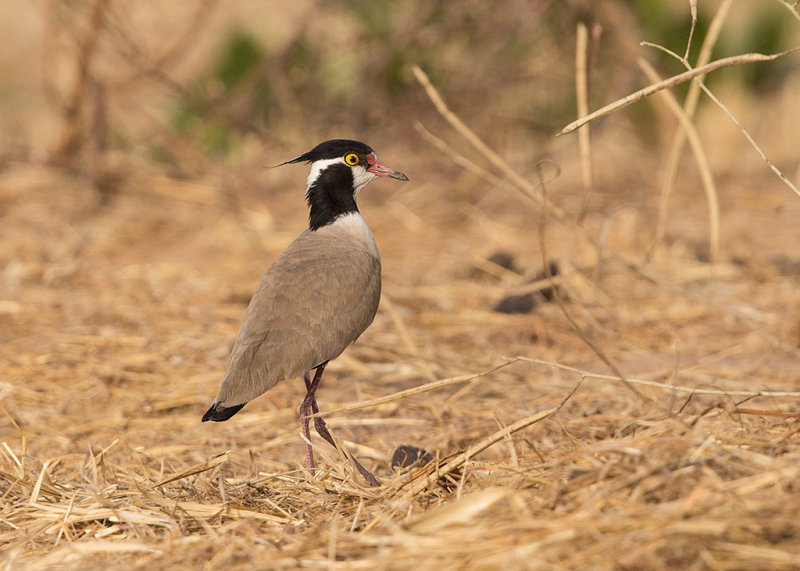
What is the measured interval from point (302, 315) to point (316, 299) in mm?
Result: 95

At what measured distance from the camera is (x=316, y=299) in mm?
3602

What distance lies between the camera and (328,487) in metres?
2.91

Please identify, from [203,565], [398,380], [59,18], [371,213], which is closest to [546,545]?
[203,565]

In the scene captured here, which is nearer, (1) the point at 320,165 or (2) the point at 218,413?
(2) the point at 218,413

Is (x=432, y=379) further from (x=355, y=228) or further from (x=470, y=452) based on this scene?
(x=470, y=452)

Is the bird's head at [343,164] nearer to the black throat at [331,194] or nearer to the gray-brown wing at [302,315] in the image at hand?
the black throat at [331,194]

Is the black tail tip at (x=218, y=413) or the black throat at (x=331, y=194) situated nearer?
the black tail tip at (x=218, y=413)

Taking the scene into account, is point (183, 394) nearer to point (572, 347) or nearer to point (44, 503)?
point (44, 503)

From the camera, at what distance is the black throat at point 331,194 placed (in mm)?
4039

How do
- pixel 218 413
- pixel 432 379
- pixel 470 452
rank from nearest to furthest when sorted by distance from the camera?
pixel 470 452 < pixel 218 413 < pixel 432 379

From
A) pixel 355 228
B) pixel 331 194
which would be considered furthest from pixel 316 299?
pixel 331 194

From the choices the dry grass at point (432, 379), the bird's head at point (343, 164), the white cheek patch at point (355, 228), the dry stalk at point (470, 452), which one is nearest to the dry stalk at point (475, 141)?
the dry grass at point (432, 379)

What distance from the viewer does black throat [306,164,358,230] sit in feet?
13.3

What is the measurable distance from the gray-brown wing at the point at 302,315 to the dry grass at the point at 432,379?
335 millimetres
